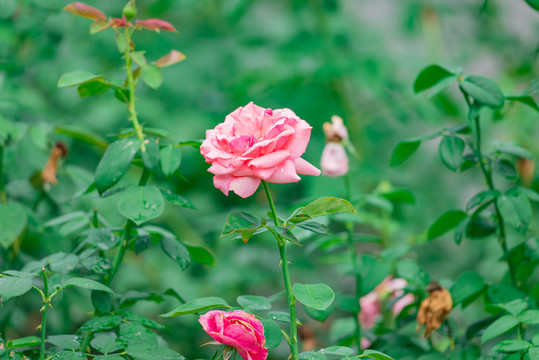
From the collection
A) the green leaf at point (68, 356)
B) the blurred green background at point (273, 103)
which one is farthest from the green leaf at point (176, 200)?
the blurred green background at point (273, 103)

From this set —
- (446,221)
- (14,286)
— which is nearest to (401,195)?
(446,221)

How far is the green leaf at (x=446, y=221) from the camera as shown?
3.24 ft

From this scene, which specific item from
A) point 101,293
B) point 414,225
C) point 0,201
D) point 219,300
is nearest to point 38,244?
point 0,201

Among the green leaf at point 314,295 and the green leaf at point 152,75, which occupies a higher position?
the green leaf at point 152,75

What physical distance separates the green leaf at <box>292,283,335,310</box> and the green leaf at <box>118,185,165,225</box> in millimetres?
216

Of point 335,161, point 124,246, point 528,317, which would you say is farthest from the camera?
point 335,161

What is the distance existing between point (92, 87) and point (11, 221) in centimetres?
36

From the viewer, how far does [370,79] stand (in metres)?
1.91

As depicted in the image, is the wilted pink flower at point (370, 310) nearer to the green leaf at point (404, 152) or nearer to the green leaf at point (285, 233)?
the green leaf at point (404, 152)

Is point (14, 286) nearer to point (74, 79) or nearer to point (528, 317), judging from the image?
point (74, 79)

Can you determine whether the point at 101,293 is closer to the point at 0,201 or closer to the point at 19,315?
the point at 0,201

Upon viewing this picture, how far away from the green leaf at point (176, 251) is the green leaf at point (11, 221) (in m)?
0.33

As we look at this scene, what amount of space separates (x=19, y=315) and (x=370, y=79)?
1279mm

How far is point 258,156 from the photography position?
677 millimetres
